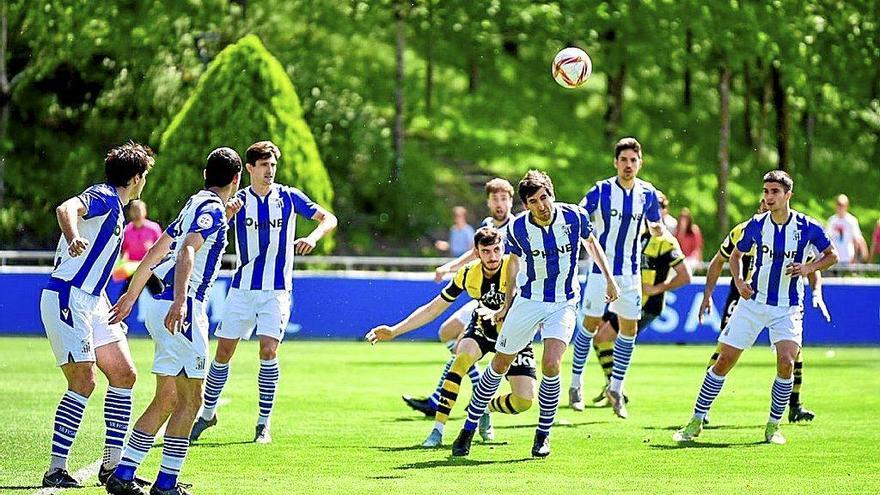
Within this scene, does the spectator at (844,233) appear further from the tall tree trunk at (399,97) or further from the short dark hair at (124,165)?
the short dark hair at (124,165)

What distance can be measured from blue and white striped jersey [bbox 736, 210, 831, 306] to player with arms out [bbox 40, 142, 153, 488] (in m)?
4.80

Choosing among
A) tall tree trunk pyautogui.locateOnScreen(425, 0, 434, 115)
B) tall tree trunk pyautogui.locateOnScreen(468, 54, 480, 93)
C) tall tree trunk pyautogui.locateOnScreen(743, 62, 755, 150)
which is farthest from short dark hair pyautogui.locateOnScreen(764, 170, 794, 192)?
tall tree trunk pyautogui.locateOnScreen(468, 54, 480, 93)

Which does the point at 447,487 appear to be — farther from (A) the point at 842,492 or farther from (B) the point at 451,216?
(B) the point at 451,216

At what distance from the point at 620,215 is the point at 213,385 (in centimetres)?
419

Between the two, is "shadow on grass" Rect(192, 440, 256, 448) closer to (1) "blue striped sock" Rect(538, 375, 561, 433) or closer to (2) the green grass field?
(2) the green grass field

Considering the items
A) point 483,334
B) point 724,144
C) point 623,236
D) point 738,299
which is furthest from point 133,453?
point 724,144

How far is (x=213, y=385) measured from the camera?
38.8ft

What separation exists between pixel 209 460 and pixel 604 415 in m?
4.33

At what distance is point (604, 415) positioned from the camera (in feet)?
45.0

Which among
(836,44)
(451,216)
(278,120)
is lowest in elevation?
(451,216)

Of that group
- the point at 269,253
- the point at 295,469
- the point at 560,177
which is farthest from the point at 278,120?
the point at 295,469

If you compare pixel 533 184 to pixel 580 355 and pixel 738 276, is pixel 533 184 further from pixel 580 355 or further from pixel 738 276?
pixel 580 355

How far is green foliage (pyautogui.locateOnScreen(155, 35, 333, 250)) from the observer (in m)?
26.9

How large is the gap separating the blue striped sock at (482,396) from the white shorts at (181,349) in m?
2.77
